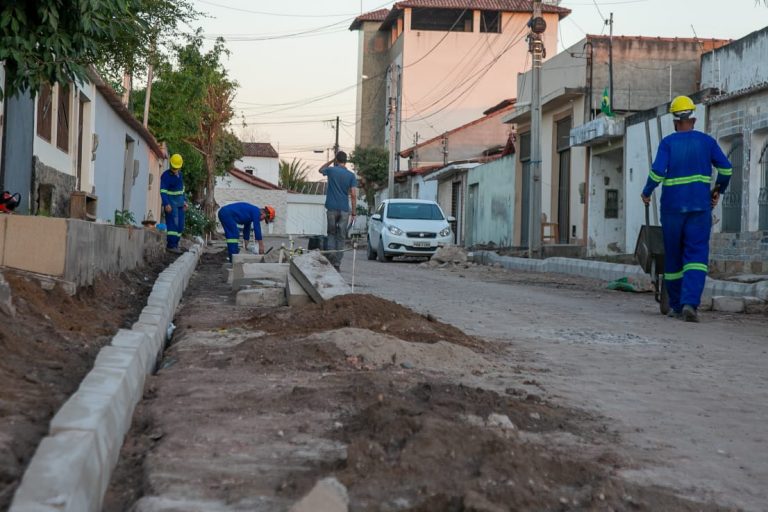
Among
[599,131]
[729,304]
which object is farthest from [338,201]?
[599,131]

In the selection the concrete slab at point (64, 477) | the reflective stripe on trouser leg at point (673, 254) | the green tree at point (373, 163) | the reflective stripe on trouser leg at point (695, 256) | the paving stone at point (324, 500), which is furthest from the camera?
the green tree at point (373, 163)

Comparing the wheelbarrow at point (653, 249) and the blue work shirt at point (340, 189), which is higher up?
the blue work shirt at point (340, 189)

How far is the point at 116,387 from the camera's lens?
383 cm

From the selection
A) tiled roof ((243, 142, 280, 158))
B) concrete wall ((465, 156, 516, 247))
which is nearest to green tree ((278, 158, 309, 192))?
tiled roof ((243, 142, 280, 158))

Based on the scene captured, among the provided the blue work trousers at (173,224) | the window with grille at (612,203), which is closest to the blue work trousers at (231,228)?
the blue work trousers at (173,224)

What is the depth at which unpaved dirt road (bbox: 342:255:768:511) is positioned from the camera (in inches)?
148

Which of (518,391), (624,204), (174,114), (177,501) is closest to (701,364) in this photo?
(518,391)

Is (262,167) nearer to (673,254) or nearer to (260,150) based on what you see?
(260,150)

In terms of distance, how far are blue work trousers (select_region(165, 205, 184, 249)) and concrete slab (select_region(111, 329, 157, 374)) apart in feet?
40.9

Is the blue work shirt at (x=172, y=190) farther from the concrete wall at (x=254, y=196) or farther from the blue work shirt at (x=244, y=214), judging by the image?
the concrete wall at (x=254, y=196)

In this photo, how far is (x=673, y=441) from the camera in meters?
4.18

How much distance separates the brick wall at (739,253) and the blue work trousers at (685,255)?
243 inches

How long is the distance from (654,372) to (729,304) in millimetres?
5212

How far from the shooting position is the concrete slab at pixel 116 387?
12.3ft
